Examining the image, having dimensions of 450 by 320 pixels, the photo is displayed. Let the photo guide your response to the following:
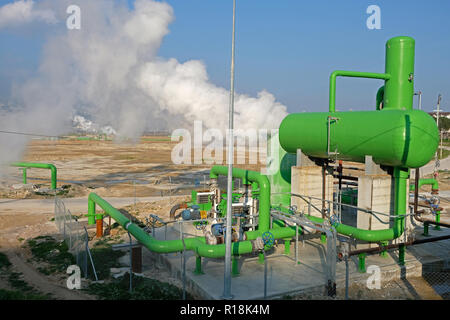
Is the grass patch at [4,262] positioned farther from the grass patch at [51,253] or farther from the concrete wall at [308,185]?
the concrete wall at [308,185]

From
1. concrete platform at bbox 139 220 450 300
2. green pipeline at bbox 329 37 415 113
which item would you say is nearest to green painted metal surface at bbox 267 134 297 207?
concrete platform at bbox 139 220 450 300

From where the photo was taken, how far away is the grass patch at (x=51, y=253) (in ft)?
47.7

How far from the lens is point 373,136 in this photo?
537 inches

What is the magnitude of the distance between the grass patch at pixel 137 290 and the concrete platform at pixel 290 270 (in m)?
0.64

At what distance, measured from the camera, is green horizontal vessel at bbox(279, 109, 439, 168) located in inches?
502

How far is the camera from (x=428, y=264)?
1393cm

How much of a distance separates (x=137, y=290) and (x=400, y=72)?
12486 mm

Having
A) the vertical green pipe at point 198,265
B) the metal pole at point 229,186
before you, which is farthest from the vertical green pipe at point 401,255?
the vertical green pipe at point 198,265

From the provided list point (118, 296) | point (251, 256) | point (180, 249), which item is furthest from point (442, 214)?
point (118, 296)

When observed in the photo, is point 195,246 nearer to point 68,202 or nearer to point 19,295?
point 19,295

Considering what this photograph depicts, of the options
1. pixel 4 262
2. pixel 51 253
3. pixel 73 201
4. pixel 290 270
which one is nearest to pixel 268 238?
pixel 290 270

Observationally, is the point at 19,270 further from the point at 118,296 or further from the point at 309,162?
the point at 309,162

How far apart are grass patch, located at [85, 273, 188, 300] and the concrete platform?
640 mm
